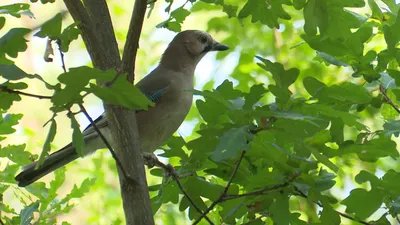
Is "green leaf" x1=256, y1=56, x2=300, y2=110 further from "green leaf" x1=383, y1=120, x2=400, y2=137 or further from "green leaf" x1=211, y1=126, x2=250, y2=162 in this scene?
"green leaf" x1=383, y1=120, x2=400, y2=137

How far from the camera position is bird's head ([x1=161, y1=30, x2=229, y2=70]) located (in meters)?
3.84

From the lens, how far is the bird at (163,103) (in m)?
2.98

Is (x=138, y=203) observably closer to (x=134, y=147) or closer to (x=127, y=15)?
(x=134, y=147)

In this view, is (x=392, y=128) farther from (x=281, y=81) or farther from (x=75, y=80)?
(x=75, y=80)

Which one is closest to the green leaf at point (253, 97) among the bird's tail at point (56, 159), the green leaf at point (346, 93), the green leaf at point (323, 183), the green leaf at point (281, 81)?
the green leaf at point (281, 81)

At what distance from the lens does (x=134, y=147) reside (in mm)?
1967

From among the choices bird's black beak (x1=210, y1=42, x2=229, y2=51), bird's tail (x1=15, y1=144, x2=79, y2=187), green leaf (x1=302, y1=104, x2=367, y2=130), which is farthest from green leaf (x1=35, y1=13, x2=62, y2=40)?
bird's black beak (x1=210, y1=42, x2=229, y2=51)

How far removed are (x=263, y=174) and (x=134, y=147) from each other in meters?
0.38

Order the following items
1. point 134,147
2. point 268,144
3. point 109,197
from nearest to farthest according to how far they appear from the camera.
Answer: point 268,144, point 134,147, point 109,197

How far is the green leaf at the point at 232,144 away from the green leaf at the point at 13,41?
50cm

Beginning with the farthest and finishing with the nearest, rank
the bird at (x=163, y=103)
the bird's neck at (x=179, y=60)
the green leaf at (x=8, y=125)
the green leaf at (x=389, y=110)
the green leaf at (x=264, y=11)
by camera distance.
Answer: the bird's neck at (x=179, y=60)
the bird at (x=163, y=103)
the green leaf at (x=389, y=110)
the green leaf at (x=8, y=125)
the green leaf at (x=264, y=11)

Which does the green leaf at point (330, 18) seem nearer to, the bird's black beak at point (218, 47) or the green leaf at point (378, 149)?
the green leaf at point (378, 149)

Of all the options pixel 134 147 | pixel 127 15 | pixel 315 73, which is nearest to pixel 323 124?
pixel 134 147

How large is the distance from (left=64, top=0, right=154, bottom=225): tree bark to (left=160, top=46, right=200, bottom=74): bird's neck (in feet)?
5.52
